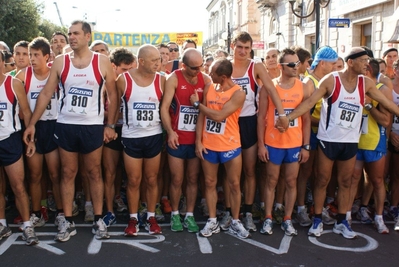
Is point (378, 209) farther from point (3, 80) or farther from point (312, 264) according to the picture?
point (3, 80)

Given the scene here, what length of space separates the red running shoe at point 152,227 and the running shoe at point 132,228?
0.40 feet

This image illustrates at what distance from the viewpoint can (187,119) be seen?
192 inches

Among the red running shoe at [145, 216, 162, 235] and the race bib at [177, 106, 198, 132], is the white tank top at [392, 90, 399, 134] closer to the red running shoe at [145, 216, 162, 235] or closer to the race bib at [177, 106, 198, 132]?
the race bib at [177, 106, 198, 132]

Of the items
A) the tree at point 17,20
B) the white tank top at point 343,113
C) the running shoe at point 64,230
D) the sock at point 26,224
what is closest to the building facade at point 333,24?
the white tank top at point 343,113

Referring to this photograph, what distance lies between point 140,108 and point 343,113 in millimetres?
2187

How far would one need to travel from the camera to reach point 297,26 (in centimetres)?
2423

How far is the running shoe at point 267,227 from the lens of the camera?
15.9 ft

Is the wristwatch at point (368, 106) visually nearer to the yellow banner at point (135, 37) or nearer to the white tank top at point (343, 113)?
the white tank top at point (343, 113)

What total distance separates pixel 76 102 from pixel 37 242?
4.97 ft

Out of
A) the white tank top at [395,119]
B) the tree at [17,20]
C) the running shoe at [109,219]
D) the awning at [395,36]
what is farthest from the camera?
the tree at [17,20]

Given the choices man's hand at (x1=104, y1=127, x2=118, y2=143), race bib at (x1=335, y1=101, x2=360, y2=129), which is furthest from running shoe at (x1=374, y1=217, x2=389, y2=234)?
man's hand at (x1=104, y1=127, x2=118, y2=143)

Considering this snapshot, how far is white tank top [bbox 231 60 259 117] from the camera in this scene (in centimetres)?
499

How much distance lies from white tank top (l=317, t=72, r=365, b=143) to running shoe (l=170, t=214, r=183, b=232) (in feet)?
6.25

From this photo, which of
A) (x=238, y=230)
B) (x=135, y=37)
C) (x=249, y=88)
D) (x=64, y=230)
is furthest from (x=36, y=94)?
(x=135, y=37)
